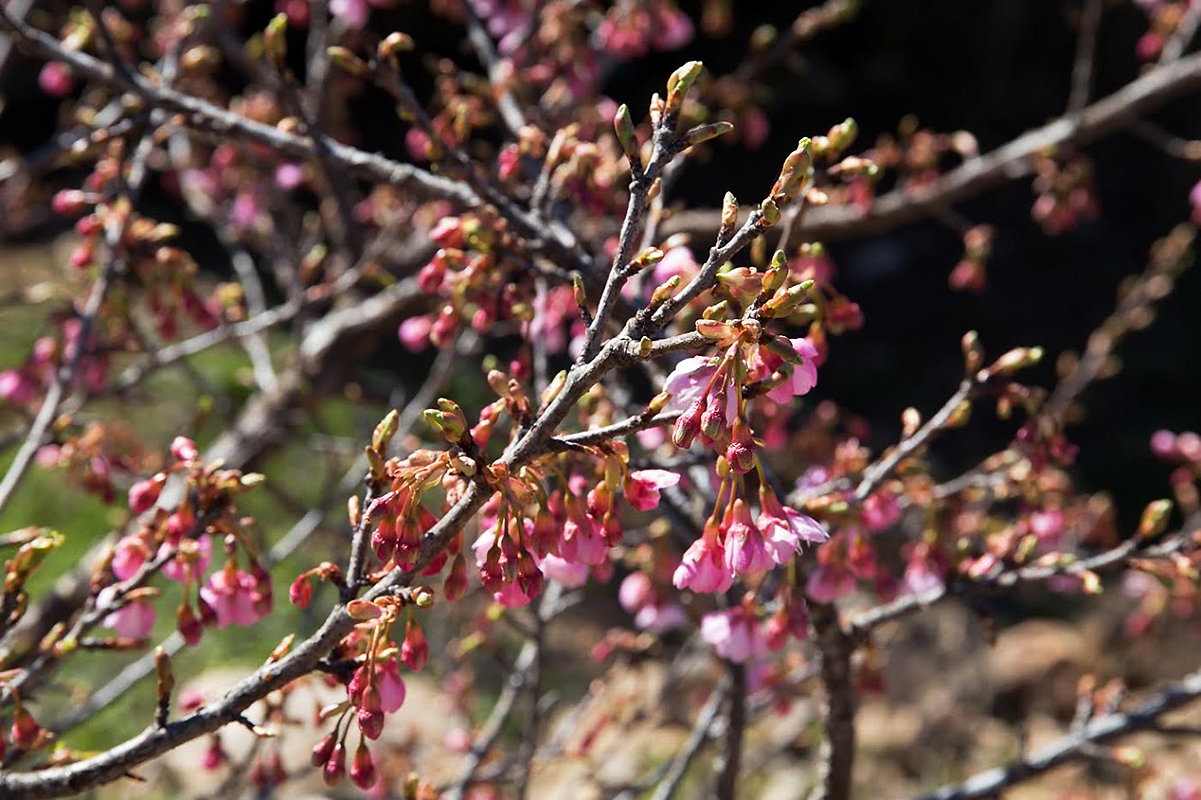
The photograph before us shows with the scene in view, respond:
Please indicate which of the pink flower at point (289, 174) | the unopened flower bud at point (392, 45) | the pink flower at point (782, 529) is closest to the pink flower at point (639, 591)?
the pink flower at point (782, 529)

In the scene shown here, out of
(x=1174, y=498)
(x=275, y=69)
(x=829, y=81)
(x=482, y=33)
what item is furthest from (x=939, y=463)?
(x=275, y=69)

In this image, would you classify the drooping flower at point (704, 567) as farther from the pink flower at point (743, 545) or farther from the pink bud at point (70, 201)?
the pink bud at point (70, 201)

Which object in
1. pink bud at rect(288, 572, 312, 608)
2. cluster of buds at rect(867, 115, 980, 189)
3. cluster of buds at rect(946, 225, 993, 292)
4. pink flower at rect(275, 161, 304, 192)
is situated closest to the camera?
pink bud at rect(288, 572, 312, 608)

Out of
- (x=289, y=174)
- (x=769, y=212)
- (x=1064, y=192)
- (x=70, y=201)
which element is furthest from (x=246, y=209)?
(x=769, y=212)

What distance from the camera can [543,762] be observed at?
2.02 m

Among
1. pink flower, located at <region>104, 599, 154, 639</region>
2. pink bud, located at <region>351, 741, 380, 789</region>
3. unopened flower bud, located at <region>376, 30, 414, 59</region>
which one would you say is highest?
unopened flower bud, located at <region>376, 30, 414, 59</region>

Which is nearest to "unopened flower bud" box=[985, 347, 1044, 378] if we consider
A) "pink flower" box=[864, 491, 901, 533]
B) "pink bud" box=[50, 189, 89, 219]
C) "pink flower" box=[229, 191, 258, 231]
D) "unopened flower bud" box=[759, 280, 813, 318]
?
"pink flower" box=[864, 491, 901, 533]

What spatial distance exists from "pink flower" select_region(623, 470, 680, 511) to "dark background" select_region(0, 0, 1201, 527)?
18.2 ft

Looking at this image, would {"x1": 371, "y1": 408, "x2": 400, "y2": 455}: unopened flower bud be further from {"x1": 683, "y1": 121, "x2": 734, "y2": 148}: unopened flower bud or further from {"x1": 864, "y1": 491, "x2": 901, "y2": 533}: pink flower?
{"x1": 864, "y1": 491, "x2": 901, "y2": 533}: pink flower

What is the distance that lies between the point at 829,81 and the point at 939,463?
12.2 ft

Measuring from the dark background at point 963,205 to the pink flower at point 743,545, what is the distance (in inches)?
219

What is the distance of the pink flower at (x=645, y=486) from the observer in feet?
3.33

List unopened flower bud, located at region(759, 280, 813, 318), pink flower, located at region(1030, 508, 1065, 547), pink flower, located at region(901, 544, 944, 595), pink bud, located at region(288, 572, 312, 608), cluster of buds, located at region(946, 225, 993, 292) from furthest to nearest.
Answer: cluster of buds, located at region(946, 225, 993, 292) < pink flower, located at region(1030, 508, 1065, 547) < pink flower, located at region(901, 544, 944, 595) < pink bud, located at region(288, 572, 312, 608) < unopened flower bud, located at region(759, 280, 813, 318)

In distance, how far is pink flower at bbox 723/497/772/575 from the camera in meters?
1.00
